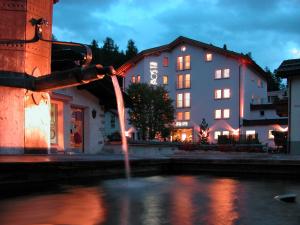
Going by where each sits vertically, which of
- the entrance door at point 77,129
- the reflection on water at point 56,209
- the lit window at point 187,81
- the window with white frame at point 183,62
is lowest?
the reflection on water at point 56,209

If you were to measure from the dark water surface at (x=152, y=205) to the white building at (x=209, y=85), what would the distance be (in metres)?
46.5

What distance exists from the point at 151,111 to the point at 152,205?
43815 mm

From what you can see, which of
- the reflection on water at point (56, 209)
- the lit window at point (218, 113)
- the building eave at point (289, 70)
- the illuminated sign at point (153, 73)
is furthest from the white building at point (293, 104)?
the illuminated sign at point (153, 73)

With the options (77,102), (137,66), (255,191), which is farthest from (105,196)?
(137,66)

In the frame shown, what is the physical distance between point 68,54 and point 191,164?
4419 millimetres

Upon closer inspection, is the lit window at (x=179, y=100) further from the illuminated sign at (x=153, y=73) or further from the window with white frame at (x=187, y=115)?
the illuminated sign at (x=153, y=73)

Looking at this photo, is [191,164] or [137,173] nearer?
[137,173]

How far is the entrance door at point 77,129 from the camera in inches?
795

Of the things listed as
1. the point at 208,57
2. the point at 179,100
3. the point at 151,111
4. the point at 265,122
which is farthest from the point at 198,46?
the point at 151,111

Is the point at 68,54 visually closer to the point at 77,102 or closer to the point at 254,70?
the point at 77,102

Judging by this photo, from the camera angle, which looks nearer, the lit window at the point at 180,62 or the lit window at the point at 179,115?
the lit window at the point at 179,115

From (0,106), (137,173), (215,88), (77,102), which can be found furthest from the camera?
(215,88)

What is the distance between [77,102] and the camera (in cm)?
1989

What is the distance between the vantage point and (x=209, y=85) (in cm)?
Result: 5859
